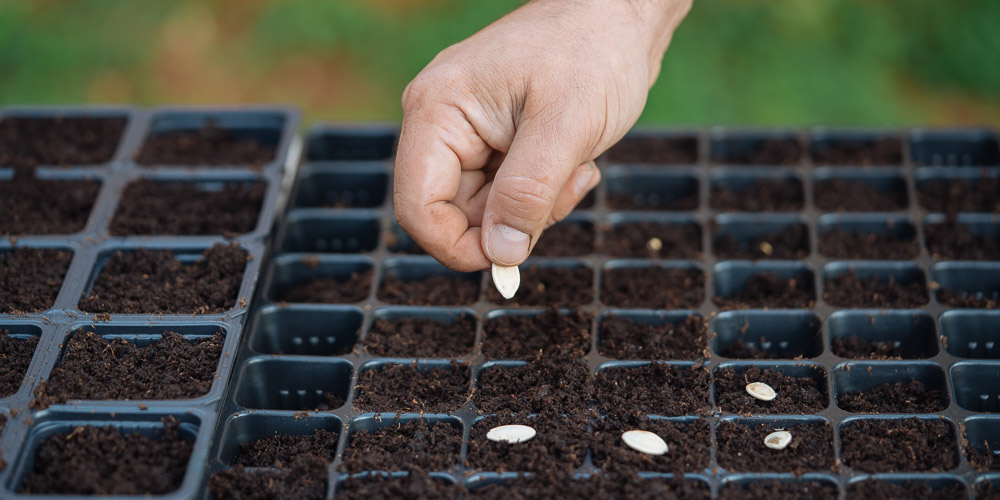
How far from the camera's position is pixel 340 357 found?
2.03 meters

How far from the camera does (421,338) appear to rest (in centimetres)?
212

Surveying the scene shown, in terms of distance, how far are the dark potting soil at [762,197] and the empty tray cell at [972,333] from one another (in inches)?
21.1

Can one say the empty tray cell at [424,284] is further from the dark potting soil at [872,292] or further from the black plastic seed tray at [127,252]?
the dark potting soil at [872,292]

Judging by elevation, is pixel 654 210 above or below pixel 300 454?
above

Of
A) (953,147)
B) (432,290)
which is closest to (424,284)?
(432,290)

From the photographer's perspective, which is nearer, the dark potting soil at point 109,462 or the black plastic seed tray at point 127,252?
the dark potting soil at point 109,462

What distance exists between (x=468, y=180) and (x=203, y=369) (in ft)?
2.33

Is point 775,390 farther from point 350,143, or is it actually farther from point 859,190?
point 350,143

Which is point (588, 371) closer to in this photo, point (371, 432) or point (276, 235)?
point (371, 432)

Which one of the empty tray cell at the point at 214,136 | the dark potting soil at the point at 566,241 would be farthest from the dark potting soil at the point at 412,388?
the empty tray cell at the point at 214,136

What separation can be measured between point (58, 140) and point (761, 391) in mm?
2105

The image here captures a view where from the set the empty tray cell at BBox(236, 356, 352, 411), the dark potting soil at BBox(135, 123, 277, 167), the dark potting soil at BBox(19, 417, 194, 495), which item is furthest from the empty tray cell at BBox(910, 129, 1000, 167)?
the dark potting soil at BBox(19, 417, 194, 495)

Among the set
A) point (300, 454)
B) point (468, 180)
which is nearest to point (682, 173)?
point (468, 180)

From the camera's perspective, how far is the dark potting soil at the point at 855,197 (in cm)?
248
